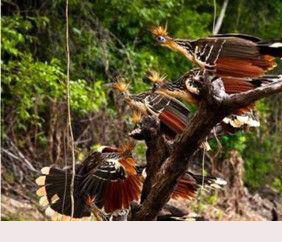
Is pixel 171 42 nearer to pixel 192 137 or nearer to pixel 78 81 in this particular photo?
pixel 192 137

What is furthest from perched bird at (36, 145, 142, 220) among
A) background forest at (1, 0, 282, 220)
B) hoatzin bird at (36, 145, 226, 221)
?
background forest at (1, 0, 282, 220)

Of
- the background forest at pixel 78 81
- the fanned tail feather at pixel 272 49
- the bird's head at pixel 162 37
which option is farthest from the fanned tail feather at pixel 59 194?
the background forest at pixel 78 81

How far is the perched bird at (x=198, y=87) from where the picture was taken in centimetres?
189

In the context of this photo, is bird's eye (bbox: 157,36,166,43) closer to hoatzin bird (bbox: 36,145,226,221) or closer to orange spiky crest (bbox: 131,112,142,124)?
orange spiky crest (bbox: 131,112,142,124)

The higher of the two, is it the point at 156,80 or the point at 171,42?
the point at 171,42

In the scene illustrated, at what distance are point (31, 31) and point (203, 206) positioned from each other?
230cm

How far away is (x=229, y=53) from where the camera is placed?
5.99 ft

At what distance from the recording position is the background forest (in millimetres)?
5508

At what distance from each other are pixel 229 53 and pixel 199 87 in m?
0.12

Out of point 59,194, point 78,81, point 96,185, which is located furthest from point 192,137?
point 78,81

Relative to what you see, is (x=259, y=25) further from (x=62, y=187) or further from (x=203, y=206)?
(x=62, y=187)

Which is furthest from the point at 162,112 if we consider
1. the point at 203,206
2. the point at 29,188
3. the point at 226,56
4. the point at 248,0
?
the point at 248,0

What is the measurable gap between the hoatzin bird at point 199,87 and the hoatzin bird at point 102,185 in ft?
1.02

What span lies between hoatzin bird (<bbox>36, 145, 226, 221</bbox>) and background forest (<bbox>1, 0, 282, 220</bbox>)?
266 centimetres
